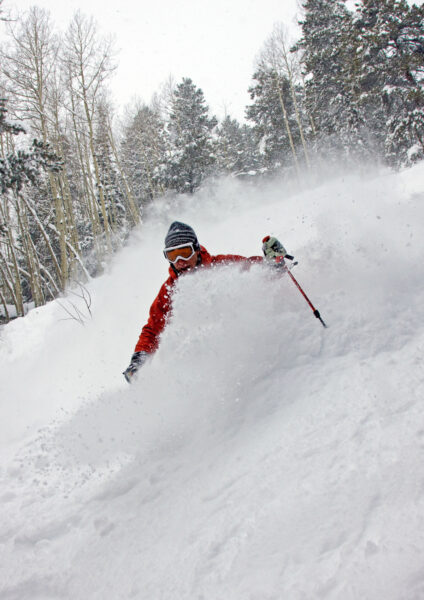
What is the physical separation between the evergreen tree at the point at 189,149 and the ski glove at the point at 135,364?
18.5 m

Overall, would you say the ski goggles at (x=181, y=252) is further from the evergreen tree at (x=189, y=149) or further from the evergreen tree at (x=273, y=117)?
the evergreen tree at (x=273, y=117)

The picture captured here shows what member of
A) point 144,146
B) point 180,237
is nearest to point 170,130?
point 144,146

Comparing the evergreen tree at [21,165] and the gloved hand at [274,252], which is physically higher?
the evergreen tree at [21,165]

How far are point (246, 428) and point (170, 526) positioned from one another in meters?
0.85

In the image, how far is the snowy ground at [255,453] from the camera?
1605 mm

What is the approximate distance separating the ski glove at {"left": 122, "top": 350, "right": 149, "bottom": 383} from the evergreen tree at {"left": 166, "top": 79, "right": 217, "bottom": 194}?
60.6 feet

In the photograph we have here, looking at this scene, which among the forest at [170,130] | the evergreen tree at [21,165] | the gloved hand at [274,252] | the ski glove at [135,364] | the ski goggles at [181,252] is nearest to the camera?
the ski glove at [135,364]

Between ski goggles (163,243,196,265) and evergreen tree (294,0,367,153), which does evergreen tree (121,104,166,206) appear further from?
ski goggles (163,243,196,265)

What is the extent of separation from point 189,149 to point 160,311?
61.5 ft

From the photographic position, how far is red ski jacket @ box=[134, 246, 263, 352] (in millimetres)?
4297

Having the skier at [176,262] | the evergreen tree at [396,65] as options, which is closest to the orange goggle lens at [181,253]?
the skier at [176,262]

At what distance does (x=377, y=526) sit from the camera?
1.54 meters

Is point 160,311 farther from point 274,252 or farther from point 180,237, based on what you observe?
point 274,252

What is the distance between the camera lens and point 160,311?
15.0ft
